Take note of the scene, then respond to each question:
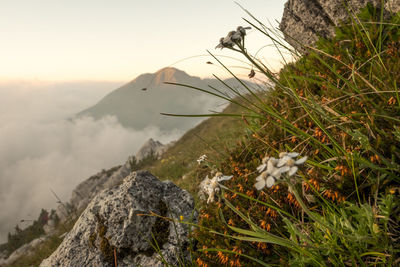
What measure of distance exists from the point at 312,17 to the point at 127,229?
5.57 metres

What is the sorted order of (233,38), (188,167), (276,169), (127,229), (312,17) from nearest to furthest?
1. (276,169)
2. (233,38)
3. (127,229)
4. (312,17)
5. (188,167)

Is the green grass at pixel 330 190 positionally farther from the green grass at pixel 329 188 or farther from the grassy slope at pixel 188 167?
the grassy slope at pixel 188 167

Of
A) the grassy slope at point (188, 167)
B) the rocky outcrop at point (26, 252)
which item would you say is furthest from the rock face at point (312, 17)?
the rocky outcrop at point (26, 252)

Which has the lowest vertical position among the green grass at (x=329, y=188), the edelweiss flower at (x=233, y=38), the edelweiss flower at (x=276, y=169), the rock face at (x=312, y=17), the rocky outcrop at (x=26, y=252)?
the rocky outcrop at (x=26, y=252)

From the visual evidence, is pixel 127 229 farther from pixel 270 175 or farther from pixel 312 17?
pixel 312 17

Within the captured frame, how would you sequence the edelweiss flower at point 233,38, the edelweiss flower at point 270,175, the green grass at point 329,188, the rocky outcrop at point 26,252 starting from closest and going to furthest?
1. the edelweiss flower at point 270,175
2. the green grass at point 329,188
3. the edelweiss flower at point 233,38
4. the rocky outcrop at point 26,252

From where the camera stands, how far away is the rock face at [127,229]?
354 cm

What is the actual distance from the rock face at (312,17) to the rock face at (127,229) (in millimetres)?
3962

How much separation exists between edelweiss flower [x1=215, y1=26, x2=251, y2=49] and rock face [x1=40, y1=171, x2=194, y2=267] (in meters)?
2.37

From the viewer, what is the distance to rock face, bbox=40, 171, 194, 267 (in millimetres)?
3537

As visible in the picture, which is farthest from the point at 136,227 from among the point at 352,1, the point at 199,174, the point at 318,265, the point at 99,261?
the point at 352,1

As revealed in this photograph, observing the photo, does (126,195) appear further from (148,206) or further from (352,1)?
(352,1)

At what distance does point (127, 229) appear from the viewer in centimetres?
360

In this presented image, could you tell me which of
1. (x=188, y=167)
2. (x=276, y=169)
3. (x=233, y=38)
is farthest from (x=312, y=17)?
(x=188, y=167)
